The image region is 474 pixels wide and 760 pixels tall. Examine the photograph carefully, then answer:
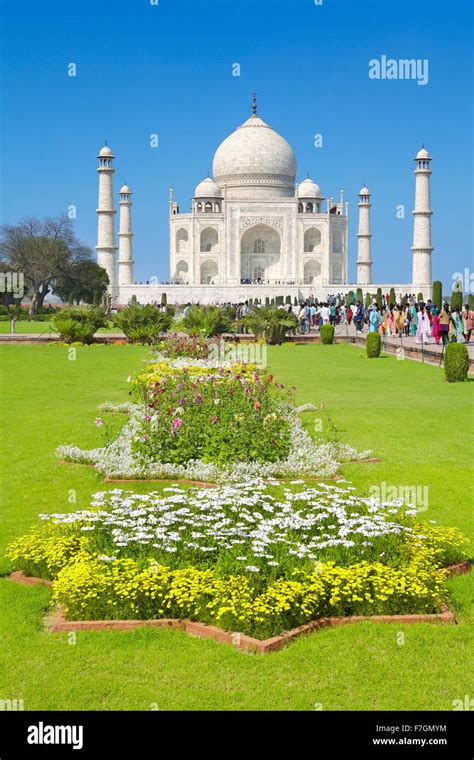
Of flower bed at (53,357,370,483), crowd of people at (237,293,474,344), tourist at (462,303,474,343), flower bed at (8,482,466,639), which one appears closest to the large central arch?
crowd of people at (237,293,474,344)

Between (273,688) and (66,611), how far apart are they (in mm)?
1144

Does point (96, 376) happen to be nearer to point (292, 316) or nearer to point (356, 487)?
point (356, 487)

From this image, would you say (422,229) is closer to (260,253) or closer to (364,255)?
(364,255)

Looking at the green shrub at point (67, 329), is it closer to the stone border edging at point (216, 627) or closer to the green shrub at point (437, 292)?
the stone border edging at point (216, 627)

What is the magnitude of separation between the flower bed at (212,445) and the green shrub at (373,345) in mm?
10452

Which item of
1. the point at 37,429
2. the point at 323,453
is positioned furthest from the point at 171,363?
the point at 323,453

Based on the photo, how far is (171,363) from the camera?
42.2 feet

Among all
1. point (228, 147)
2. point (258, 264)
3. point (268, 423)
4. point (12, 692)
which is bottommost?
point (12, 692)

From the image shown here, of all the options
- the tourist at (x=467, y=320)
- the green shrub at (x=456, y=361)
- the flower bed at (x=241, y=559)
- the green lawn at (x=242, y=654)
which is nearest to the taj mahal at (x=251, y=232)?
the tourist at (x=467, y=320)

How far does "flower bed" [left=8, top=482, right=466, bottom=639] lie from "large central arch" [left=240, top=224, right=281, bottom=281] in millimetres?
54395

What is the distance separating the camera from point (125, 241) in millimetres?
57812

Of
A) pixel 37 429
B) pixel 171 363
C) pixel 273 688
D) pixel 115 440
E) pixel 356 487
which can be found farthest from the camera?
pixel 171 363

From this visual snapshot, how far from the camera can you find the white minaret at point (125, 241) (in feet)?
189

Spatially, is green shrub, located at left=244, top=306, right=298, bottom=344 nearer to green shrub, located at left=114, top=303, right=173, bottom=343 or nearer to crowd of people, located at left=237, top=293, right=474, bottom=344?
green shrub, located at left=114, top=303, right=173, bottom=343
